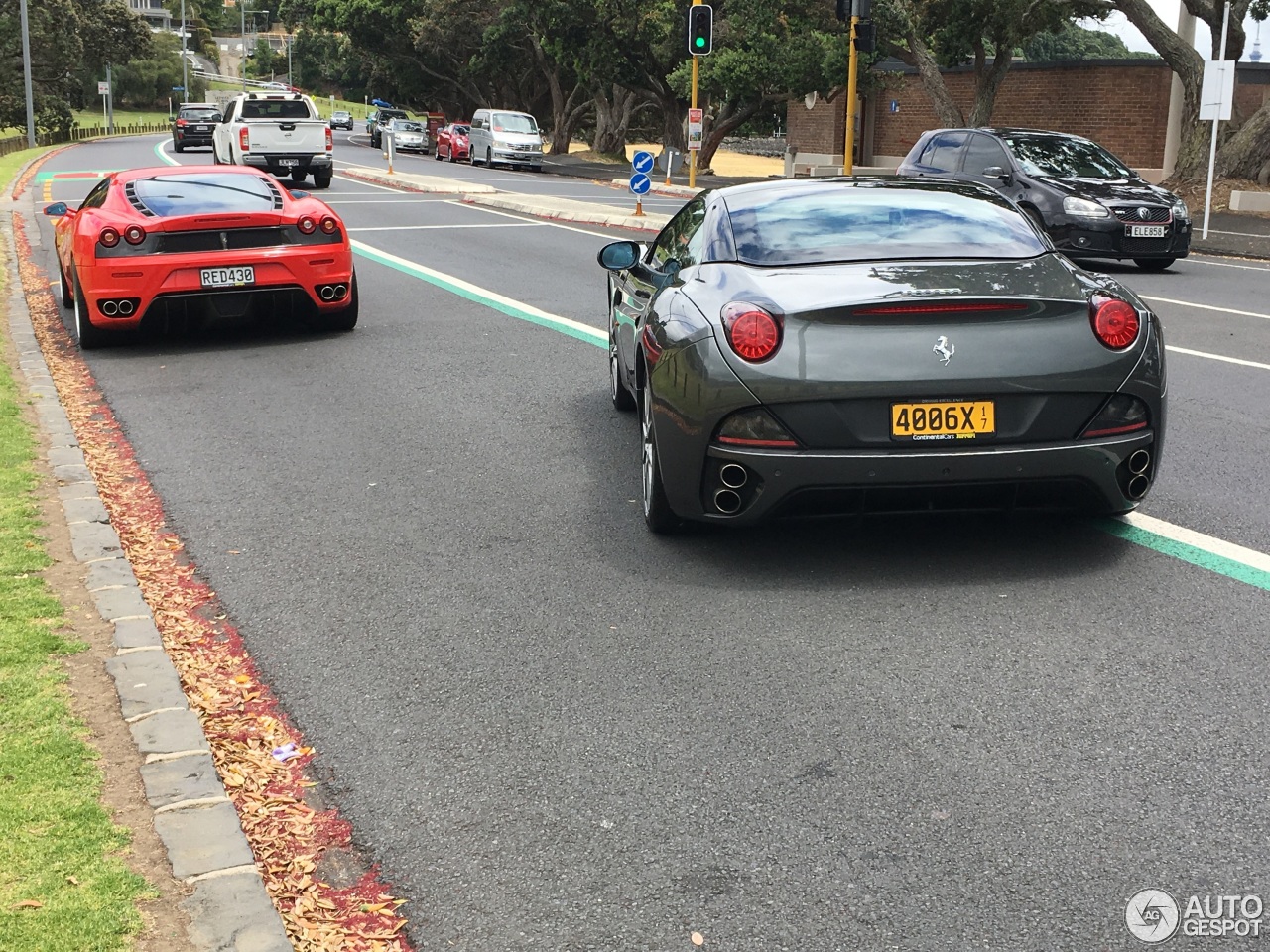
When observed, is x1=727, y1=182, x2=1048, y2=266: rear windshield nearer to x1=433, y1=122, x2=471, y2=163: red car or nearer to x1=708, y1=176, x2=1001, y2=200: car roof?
x1=708, y1=176, x2=1001, y2=200: car roof

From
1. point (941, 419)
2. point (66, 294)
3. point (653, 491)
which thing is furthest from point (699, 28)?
point (941, 419)

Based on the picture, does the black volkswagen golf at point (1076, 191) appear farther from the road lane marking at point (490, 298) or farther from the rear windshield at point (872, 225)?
the rear windshield at point (872, 225)

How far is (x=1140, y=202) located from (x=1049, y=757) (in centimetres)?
1517

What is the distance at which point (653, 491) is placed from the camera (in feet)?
19.9

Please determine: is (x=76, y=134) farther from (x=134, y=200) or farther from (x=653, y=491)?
(x=653, y=491)

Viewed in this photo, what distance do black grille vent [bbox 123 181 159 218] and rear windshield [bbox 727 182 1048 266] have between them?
5.85m

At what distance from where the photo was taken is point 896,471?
5.26m

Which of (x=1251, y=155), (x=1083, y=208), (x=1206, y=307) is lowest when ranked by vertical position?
(x=1206, y=307)

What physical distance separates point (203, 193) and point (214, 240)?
0.67 meters

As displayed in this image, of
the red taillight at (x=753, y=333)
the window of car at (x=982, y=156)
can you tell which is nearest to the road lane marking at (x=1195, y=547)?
the red taillight at (x=753, y=333)

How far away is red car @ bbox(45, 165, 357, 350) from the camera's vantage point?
10.7 m

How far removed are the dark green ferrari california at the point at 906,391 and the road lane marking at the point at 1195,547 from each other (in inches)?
13.6

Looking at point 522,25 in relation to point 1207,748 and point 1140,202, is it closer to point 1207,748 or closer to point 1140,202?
point 1140,202

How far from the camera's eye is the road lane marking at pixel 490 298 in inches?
469
